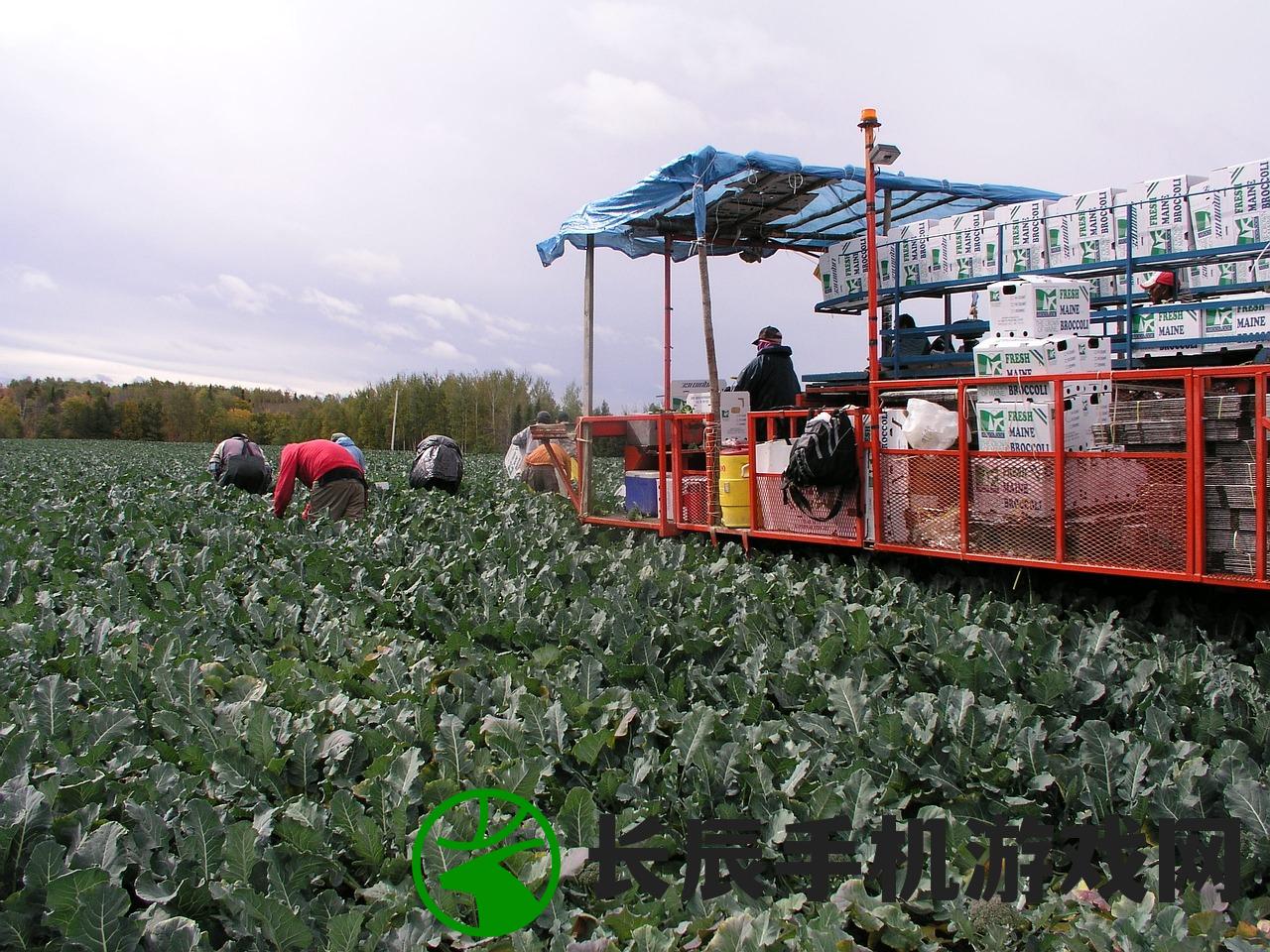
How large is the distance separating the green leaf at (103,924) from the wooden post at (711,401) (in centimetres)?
545

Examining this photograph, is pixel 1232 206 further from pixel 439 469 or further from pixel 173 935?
pixel 439 469

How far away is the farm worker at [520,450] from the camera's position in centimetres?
1424

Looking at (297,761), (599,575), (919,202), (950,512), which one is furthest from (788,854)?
(919,202)

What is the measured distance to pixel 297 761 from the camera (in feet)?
Answer: 12.4

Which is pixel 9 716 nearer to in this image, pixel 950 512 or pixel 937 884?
pixel 937 884

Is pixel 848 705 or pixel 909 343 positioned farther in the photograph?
pixel 909 343

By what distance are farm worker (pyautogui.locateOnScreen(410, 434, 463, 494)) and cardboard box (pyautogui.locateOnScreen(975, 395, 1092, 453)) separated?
8986mm

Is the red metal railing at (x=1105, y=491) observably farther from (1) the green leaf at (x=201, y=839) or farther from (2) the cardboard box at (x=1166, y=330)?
(1) the green leaf at (x=201, y=839)

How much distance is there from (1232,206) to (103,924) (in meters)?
7.29

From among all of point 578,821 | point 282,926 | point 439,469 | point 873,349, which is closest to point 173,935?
point 282,926

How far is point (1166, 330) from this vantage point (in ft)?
22.4

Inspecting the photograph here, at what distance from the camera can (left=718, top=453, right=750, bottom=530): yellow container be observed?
24.5 feet

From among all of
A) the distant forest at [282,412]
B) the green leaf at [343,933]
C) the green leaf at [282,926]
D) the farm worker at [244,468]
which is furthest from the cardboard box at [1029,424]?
the distant forest at [282,412]

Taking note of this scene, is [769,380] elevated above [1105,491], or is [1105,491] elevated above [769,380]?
[769,380]
